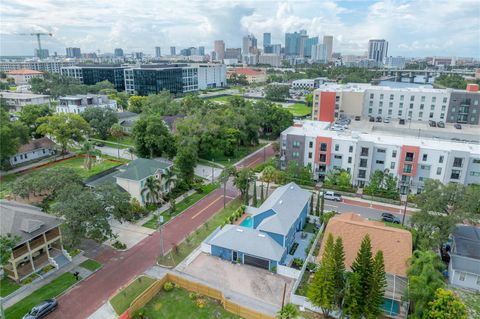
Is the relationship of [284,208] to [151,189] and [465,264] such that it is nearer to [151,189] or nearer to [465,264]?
[151,189]

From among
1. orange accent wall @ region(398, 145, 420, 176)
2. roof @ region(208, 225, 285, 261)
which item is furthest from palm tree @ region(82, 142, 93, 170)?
orange accent wall @ region(398, 145, 420, 176)

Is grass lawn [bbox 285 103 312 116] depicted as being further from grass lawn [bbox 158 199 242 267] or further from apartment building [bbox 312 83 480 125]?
grass lawn [bbox 158 199 242 267]

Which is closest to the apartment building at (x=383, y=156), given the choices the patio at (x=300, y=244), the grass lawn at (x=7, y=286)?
the patio at (x=300, y=244)

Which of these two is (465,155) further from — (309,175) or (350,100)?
(350,100)

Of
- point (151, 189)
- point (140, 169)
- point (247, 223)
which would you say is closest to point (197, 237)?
point (247, 223)

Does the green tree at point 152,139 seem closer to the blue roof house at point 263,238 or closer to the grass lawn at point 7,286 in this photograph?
the blue roof house at point 263,238

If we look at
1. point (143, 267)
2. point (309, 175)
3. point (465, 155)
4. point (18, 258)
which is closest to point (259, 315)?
point (143, 267)
